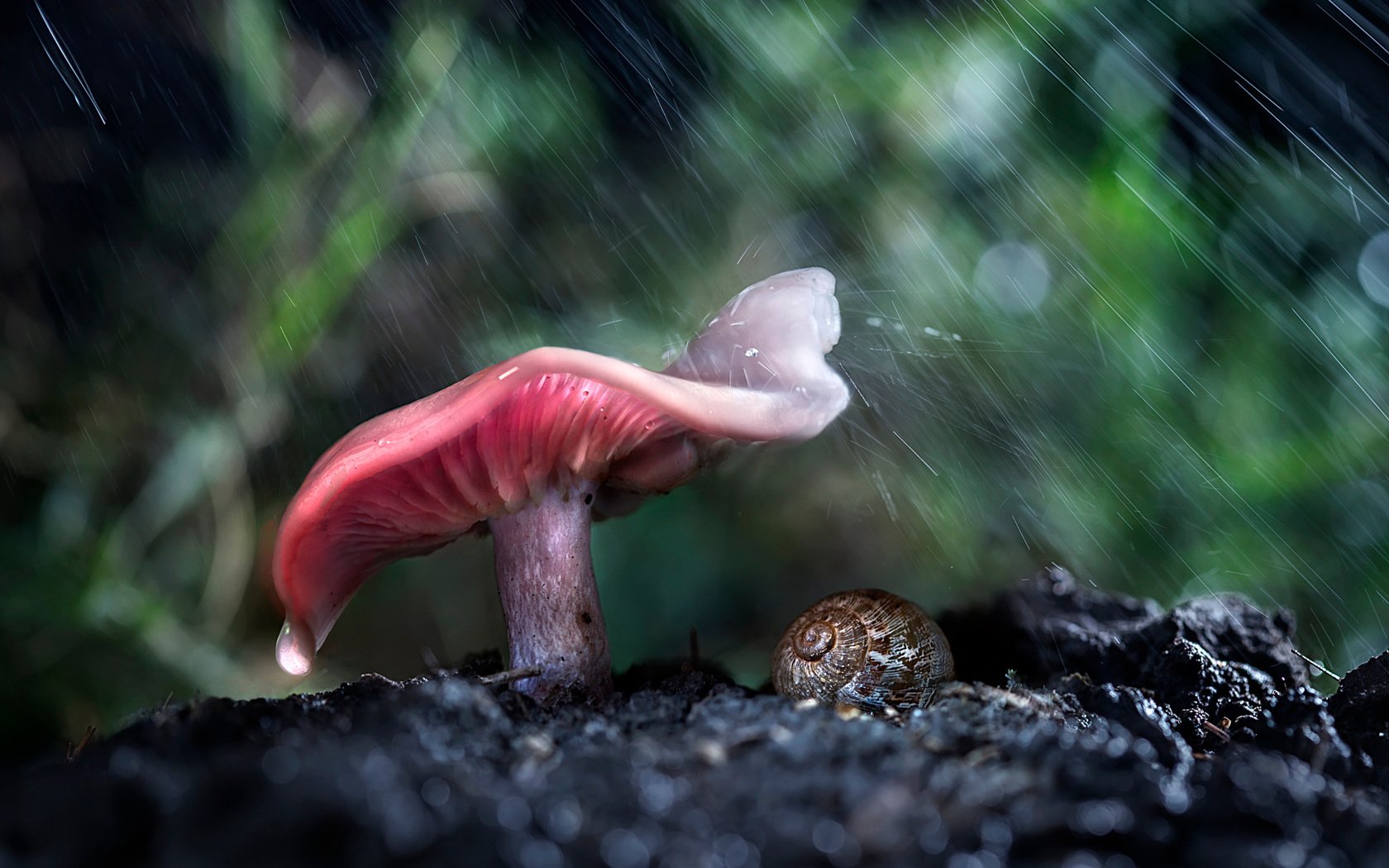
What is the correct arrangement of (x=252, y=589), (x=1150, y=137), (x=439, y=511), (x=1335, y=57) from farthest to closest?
(x=252, y=589) → (x=1335, y=57) → (x=1150, y=137) → (x=439, y=511)

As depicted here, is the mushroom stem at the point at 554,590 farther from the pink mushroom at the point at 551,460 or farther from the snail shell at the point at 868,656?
the snail shell at the point at 868,656

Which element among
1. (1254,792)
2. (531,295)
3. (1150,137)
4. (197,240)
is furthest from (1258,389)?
(197,240)

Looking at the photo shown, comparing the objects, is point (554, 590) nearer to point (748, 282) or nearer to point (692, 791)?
point (692, 791)

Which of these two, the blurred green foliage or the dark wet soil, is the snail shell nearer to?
the dark wet soil

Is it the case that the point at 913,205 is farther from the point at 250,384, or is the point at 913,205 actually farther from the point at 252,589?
the point at 252,589

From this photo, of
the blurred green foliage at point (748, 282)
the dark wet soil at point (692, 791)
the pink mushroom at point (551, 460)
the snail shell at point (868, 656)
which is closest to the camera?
the dark wet soil at point (692, 791)

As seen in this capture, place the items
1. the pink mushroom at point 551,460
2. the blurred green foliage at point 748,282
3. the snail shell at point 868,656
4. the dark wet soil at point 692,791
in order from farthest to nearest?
the blurred green foliage at point 748,282
the snail shell at point 868,656
the pink mushroom at point 551,460
the dark wet soil at point 692,791

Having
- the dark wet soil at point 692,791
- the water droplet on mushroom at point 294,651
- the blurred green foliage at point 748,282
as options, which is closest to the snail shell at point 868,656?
the dark wet soil at point 692,791
